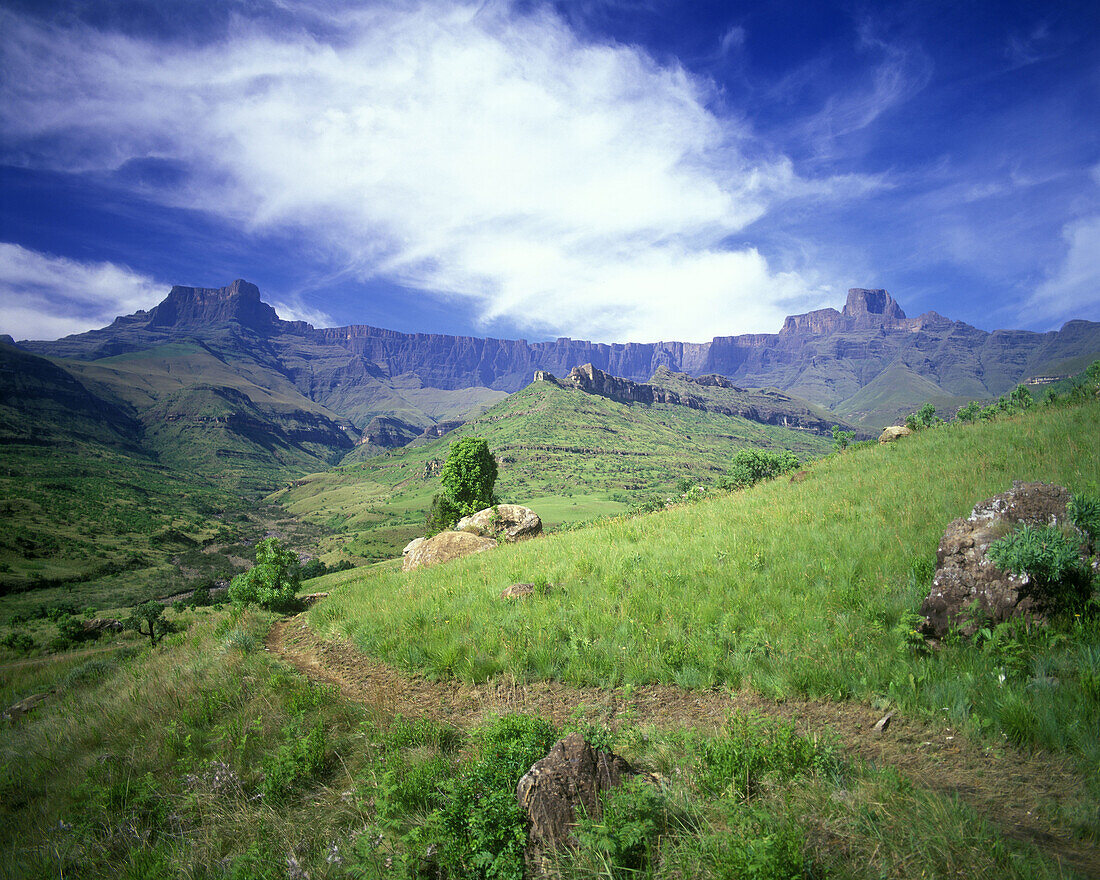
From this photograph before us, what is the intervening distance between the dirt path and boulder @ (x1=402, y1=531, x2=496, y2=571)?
829cm

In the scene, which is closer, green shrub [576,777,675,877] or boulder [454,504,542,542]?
green shrub [576,777,675,877]

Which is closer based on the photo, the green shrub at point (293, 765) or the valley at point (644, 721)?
the valley at point (644, 721)

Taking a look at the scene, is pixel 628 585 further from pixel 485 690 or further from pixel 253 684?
pixel 253 684

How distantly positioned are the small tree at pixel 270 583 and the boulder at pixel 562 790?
1246 centimetres

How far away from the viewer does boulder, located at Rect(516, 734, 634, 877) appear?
11.3 feet

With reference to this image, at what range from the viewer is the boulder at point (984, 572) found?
4.81 meters

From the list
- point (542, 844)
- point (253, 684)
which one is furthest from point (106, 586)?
point (542, 844)

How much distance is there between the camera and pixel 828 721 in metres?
4.50

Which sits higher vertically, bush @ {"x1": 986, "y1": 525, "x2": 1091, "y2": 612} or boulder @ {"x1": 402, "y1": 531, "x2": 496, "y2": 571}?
bush @ {"x1": 986, "y1": 525, "x2": 1091, "y2": 612}

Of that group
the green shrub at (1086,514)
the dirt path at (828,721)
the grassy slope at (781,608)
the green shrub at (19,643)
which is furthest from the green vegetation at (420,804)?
the green shrub at (19,643)

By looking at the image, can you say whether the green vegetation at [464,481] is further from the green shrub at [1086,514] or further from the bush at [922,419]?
the green shrub at [1086,514]

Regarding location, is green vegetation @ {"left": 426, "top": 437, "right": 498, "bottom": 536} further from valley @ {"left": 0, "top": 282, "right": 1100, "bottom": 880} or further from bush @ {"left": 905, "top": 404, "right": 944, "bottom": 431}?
bush @ {"left": 905, "top": 404, "right": 944, "bottom": 431}

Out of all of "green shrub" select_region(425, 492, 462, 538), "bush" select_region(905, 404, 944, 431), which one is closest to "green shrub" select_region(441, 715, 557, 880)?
"bush" select_region(905, 404, 944, 431)

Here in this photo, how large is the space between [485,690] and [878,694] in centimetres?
492
